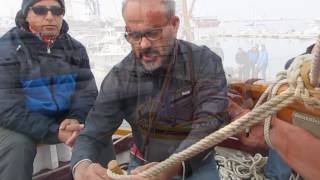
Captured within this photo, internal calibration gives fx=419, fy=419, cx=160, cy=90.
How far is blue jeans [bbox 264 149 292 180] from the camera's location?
1337 millimetres

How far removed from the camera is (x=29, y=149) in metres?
1.63

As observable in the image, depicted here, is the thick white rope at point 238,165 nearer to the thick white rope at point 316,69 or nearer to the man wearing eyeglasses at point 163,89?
the man wearing eyeglasses at point 163,89

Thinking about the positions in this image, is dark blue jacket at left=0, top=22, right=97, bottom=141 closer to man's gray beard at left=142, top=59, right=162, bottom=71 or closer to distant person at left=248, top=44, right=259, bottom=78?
man's gray beard at left=142, top=59, right=162, bottom=71

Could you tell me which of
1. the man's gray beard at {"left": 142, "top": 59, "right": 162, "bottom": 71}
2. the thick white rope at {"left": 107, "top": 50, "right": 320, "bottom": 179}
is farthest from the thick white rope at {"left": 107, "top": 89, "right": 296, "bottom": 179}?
the man's gray beard at {"left": 142, "top": 59, "right": 162, "bottom": 71}

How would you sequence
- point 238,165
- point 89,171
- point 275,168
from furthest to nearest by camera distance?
point 238,165 < point 275,168 < point 89,171

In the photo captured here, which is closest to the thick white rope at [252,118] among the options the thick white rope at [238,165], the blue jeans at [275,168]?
the blue jeans at [275,168]

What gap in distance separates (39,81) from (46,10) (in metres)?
0.27

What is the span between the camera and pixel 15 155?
5.17ft

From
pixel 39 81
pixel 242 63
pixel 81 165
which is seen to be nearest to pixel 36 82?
pixel 39 81

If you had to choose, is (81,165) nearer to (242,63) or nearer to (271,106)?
(242,63)

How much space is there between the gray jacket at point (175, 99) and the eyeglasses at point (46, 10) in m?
0.38

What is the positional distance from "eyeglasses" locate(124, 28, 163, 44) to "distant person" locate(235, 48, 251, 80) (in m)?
0.26

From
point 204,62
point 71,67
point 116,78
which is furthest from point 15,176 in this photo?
point 204,62

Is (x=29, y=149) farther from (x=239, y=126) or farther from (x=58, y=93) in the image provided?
(x=239, y=126)
